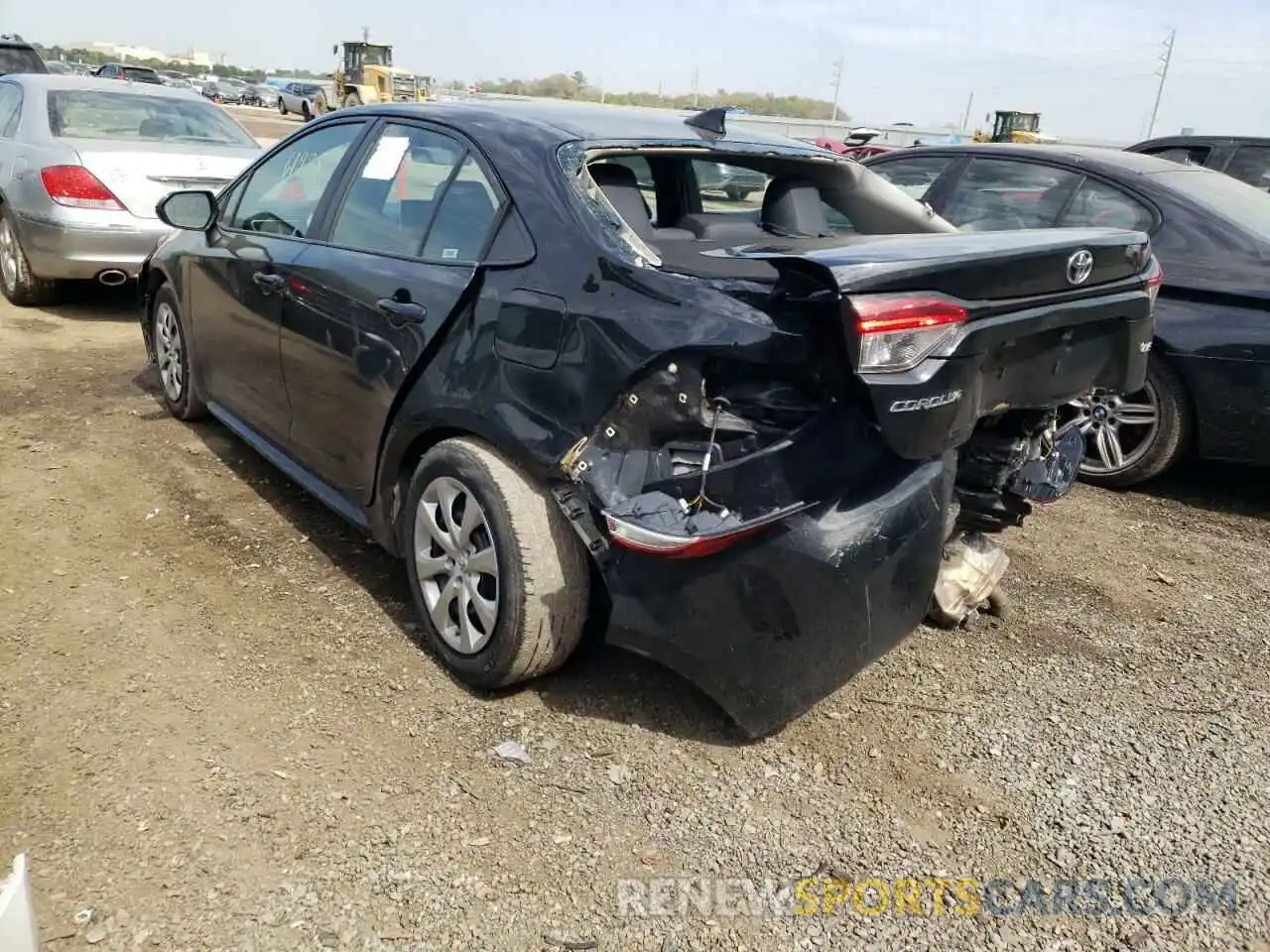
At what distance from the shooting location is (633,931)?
2.18m

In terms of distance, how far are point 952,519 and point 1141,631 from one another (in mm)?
1084

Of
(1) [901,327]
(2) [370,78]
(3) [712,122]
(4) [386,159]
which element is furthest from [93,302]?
(2) [370,78]

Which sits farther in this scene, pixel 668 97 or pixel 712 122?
pixel 668 97

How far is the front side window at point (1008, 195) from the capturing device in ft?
16.8

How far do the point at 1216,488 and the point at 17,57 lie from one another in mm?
16010

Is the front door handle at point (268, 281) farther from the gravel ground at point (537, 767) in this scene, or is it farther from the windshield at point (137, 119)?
the windshield at point (137, 119)

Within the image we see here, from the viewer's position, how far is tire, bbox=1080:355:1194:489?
4527mm

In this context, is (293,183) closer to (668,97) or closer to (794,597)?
(794,597)

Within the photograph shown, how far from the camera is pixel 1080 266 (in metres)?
2.62

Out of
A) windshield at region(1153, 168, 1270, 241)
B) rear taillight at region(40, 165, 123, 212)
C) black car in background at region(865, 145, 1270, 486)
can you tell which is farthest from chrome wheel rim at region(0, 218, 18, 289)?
windshield at region(1153, 168, 1270, 241)

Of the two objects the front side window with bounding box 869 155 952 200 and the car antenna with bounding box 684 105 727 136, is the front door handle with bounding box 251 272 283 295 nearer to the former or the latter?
the car antenna with bounding box 684 105 727 136

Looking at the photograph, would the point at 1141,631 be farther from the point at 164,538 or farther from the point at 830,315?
the point at 164,538

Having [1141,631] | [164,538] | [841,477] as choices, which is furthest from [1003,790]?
[164,538]

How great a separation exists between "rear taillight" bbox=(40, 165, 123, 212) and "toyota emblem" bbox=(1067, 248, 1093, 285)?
6141 millimetres
